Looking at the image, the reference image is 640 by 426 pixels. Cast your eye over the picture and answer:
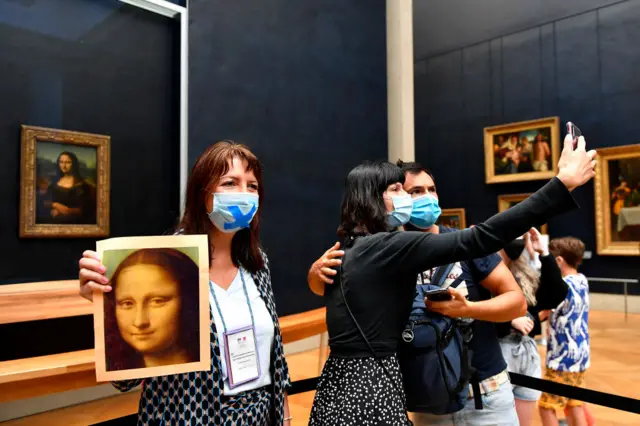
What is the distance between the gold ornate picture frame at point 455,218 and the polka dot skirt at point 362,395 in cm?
1236

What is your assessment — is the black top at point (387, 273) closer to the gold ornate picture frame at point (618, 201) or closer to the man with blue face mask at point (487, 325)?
the man with blue face mask at point (487, 325)

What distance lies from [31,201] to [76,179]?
45cm

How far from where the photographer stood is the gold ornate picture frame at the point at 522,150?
12209 millimetres

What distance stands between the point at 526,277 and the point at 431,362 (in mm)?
1713

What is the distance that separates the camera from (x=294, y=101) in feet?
23.3

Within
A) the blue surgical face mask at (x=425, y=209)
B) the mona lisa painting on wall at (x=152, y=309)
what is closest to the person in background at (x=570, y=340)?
the blue surgical face mask at (x=425, y=209)

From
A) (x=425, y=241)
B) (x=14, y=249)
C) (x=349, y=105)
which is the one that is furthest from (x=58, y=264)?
(x=349, y=105)

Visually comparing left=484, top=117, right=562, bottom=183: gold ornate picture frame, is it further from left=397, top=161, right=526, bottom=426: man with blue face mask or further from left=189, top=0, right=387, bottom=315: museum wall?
left=397, top=161, right=526, bottom=426: man with blue face mask

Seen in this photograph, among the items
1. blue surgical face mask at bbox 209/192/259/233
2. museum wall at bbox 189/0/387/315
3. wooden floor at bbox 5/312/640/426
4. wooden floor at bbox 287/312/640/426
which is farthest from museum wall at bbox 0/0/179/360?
blue surgical face mask at bbox 209/192/259/233

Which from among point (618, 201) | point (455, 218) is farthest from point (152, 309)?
point (455, 218)

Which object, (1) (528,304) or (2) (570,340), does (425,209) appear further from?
(2) (570,340)

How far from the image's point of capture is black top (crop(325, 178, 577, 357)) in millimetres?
1562

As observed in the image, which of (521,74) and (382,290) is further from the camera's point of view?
(521,74)

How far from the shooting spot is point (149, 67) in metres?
5.21
